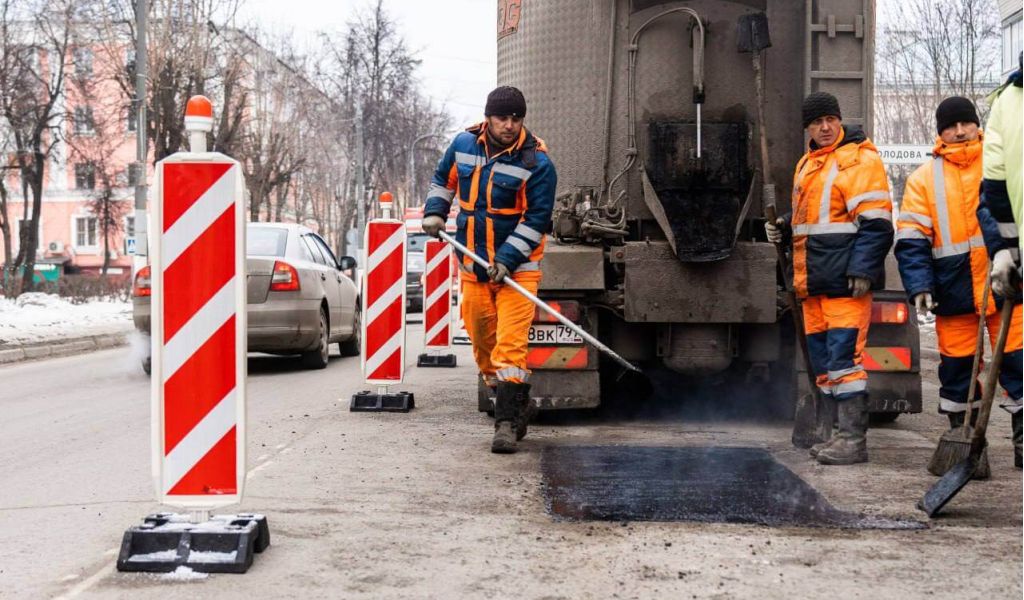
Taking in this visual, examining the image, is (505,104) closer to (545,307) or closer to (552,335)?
(545,307)

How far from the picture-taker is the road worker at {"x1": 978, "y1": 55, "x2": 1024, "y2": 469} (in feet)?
14.6

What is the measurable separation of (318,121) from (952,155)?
4214 centimetres

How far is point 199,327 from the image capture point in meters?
4.39

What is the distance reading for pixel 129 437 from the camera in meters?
7.88

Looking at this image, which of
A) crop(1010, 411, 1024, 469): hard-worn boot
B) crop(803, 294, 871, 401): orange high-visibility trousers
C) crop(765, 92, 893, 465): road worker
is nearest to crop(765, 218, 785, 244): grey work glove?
crop(765, 92, 893, 465): road worker

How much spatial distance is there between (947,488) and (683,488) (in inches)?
47.1

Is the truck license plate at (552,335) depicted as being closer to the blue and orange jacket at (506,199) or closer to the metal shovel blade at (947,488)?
the blue and orange jacket at (506,199)

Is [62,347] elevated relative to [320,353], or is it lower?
lower

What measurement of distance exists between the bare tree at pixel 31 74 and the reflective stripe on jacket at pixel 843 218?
27.7 meters

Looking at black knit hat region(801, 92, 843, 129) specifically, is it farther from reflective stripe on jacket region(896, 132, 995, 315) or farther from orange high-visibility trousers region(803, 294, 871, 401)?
orange high-visibility trousers region(803, 294, 871, 401)

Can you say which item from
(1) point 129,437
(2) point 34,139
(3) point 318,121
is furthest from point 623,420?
(3) point 318,121

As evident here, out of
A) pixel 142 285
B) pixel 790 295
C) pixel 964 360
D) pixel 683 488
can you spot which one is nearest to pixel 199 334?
pixel 683 488

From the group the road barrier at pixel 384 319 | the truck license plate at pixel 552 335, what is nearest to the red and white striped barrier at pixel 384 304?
the road barrier at pixel 384 319

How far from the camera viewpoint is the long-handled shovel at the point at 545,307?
7004 millimetres
